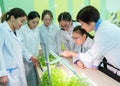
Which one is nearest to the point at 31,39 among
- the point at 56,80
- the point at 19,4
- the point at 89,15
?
the point at 19,4

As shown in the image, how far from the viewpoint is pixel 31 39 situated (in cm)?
304

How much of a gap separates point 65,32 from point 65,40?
0.36ft

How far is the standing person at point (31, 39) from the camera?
112 inches

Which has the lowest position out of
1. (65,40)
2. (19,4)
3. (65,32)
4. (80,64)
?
(80,64)

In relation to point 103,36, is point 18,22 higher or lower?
higher

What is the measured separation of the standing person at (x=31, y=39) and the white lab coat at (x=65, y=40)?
30 centimetres

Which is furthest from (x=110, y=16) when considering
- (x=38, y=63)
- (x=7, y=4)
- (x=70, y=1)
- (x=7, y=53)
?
(x=7, y=53)

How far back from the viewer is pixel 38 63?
8.03ft

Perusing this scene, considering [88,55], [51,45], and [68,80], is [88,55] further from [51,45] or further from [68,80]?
[51,45]

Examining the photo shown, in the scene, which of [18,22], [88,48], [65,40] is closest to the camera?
[18,22]

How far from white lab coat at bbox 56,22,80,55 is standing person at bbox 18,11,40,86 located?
0.30 meters

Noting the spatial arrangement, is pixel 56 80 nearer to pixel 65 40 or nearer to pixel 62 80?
pixel 62 80

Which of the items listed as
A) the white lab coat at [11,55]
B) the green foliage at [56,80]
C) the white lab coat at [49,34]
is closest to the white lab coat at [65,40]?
the white lab coat at [49,34]

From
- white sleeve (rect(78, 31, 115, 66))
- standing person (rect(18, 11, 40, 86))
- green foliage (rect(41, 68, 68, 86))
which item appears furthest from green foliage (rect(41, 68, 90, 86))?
standing person (rect(18, 11, 40, 86))
